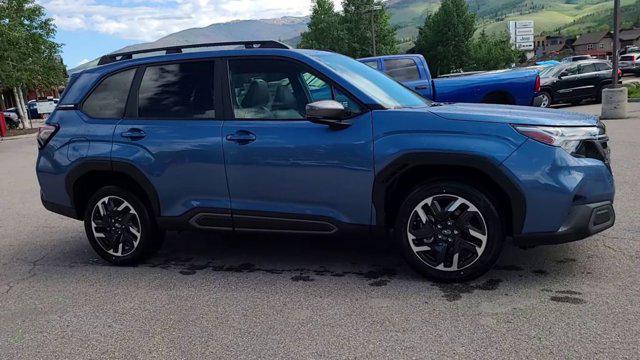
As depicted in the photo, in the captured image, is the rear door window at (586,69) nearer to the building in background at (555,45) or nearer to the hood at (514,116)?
the hood at (514,116)

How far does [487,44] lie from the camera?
87875mm

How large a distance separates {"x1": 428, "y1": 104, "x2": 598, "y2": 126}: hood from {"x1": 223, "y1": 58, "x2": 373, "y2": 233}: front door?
63 cm

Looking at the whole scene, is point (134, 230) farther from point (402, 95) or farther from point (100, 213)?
point (402, 95)

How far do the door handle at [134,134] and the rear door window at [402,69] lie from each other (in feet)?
26.6

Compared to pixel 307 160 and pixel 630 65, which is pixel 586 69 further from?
pixel 630 65

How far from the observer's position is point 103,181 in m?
5.25

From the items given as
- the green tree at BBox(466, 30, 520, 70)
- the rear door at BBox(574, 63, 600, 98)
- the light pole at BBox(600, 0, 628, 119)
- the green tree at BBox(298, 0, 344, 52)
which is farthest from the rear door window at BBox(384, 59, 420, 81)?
the green tree at BBox(466, 30, 520, 70)

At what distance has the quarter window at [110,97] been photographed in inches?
198

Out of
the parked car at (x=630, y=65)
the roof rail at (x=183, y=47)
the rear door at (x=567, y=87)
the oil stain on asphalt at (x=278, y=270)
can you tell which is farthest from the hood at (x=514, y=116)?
the parked car at (x=630, y=65)

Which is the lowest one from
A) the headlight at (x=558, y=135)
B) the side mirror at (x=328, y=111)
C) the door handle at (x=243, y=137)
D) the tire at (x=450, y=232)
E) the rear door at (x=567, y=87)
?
the rear door at (x=567, y=87)

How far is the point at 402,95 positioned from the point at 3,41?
28.5 metres

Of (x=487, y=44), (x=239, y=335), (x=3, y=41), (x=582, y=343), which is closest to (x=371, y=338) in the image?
(x=239, y=335)

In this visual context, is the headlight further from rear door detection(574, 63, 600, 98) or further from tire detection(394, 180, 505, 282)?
rear door detection(574, 63, 600, 98)

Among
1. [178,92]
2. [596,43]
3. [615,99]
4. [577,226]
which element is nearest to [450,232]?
[577,226]
